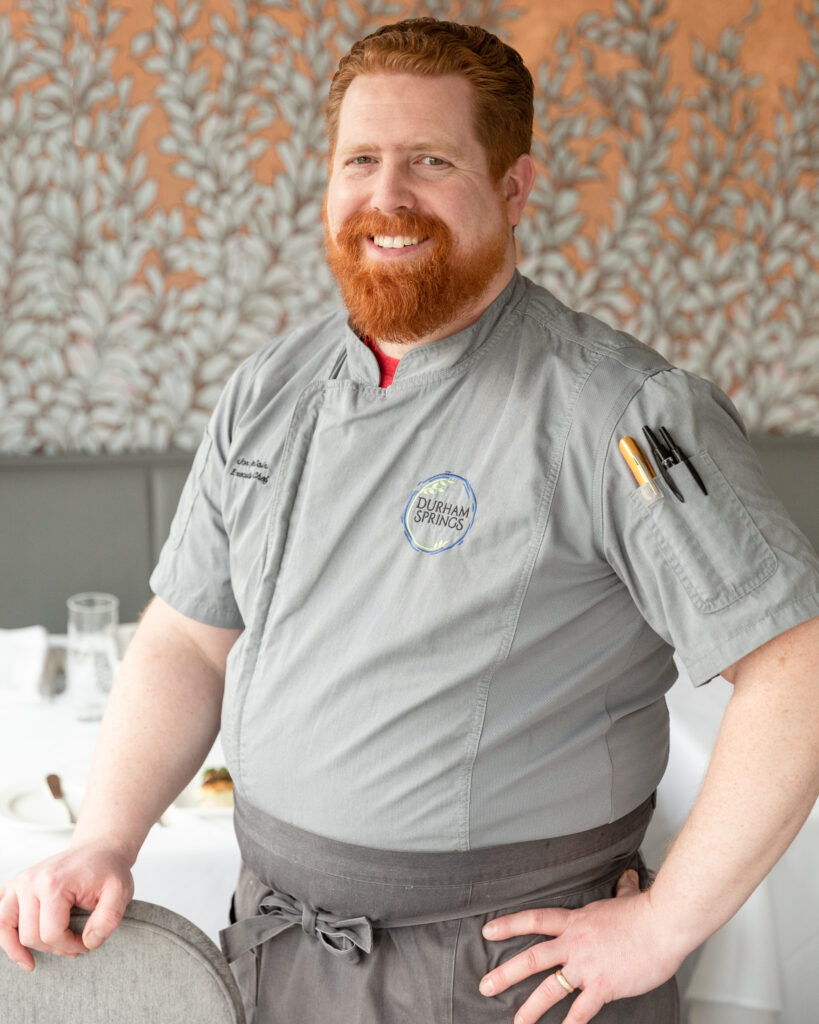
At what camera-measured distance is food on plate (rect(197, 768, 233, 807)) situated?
1.60m

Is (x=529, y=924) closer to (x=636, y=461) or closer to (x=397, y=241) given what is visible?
(x=636, y=461)

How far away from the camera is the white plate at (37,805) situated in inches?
60.6

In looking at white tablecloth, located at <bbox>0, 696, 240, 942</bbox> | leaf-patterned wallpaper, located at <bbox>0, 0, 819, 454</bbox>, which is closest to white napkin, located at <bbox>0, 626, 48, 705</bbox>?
white tablecloth, located at <bbox>0, 696, 240, 942</bbox>

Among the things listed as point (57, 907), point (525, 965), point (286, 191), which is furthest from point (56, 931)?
point (286, 191)

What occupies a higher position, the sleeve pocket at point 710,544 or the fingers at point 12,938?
the sleeve pocket at point 710,544

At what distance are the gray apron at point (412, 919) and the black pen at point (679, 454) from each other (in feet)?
1.16

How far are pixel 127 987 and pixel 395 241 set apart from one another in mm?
720

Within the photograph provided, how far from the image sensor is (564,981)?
3.34 feet

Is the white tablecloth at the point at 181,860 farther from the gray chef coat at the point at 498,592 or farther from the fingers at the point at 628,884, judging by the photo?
the fingers at the point at 628,884

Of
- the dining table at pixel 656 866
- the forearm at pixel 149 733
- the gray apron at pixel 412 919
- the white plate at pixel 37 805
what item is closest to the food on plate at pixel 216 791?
the dining table at pixel 656 866

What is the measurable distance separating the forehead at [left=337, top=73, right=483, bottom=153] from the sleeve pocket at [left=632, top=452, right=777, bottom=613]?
408 mm

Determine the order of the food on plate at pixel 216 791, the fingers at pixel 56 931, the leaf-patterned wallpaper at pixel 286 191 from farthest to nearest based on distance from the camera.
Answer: the leaf-patterned wallpaper at pixel 286 191, the food on plate at pixel 216 791, the fingers at pixel 56 931

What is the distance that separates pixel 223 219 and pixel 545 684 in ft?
6.99

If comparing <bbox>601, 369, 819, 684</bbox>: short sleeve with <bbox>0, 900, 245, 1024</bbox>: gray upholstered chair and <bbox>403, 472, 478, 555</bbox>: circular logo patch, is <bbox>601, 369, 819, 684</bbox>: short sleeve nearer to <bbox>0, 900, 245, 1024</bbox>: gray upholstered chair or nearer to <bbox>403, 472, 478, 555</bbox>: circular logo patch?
<bbox>403, 472, 478, 555</bbox>: circular logo patch
